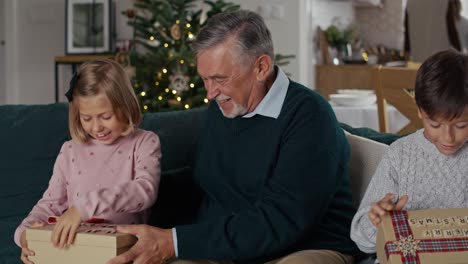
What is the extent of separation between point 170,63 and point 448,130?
3239mm

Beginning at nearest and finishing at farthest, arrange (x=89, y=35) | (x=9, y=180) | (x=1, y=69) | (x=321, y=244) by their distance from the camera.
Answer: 1. (x=321, y=244)
2. (x=9, y=180)
3. (x=89, y=35)
4. (x=1, y=69)

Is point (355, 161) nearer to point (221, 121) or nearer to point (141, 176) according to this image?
point (221, 121)

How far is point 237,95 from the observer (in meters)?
2.05

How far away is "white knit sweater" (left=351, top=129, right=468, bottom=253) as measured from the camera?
1.78 m

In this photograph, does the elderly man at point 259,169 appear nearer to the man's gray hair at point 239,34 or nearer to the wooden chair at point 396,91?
the man's gray hair at point 239,34

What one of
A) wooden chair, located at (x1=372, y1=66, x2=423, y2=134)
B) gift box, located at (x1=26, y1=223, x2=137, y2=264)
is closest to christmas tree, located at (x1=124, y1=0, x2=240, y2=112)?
wooden chair, located at (x1=372, y1=66, x2=423, y2=134)

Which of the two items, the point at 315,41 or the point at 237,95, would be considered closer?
the point at 237,95

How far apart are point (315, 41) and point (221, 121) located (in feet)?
16.2

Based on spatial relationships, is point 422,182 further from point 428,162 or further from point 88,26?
point 88,26

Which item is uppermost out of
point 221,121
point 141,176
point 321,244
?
point 221,121

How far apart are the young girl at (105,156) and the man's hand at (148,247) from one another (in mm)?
145

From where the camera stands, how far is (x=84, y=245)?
5.88ft

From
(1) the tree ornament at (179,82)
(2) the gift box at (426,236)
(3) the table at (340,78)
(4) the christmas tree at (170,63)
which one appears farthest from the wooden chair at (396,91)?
(3) the table at (340,78)

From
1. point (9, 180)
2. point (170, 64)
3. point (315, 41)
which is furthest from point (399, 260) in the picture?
point (315, 41)
